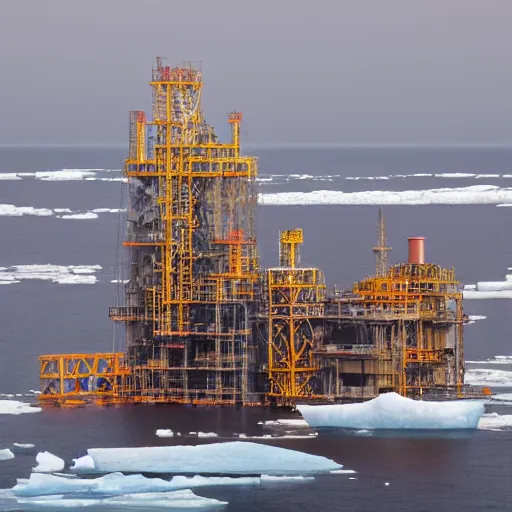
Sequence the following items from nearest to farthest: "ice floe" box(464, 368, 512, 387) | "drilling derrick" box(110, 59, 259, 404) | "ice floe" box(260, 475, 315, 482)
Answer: "ice floe" box(260, 475, 315, 482), "drilling derrick" box(110, 59, 259, 404), "ice floe" box(464, 368, 512, 387)

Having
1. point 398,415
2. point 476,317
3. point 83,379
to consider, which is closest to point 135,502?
point 398,415

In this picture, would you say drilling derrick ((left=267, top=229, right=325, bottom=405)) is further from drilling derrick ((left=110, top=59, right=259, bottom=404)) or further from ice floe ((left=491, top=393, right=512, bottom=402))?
ice floe ((left=491, top=393, right=512, bottom=402))

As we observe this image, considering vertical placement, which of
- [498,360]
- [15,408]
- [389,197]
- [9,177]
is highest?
[9,177]

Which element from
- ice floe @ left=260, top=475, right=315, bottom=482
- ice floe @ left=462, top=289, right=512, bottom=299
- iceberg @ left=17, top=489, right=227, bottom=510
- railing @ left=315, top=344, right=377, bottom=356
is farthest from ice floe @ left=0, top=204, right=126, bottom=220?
iceberg @ left=17, top=489, right=227, bottom=510

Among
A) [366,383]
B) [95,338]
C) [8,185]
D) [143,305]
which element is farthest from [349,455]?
[8,185]

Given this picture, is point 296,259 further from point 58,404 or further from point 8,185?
point 8,185

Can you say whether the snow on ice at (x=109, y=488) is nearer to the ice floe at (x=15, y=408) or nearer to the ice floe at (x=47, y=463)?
the ice floe at (x=47, y=463)

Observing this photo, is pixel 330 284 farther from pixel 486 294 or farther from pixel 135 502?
pixel 135 502
